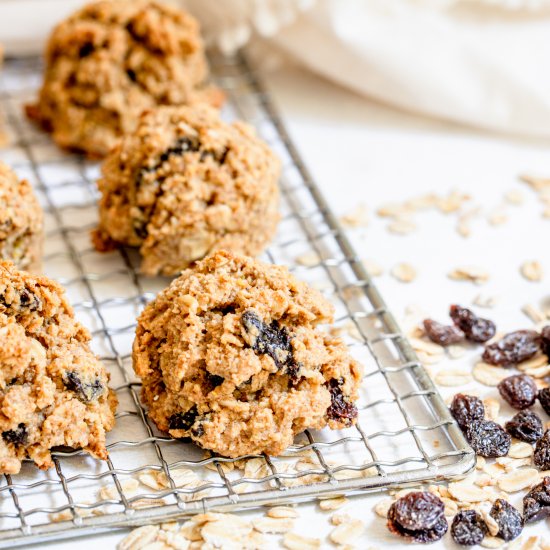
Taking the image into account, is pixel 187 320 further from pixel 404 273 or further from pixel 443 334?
pixel 404 273

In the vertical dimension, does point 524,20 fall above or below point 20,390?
above

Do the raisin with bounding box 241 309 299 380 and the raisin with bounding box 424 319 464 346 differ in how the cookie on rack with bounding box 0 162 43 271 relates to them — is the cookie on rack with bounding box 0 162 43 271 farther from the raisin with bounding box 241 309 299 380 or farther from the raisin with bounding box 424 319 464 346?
the raisin with bounding box 424 319 464 346

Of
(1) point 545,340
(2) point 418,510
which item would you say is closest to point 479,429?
Answer: (2) point 418,510

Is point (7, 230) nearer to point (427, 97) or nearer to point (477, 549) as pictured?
point (477, 549)

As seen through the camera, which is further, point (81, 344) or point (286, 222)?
point (286, 222)

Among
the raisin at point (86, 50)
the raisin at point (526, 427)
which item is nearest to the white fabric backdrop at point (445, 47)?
the raisin at point (86, 50)

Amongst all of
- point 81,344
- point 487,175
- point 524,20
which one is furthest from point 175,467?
point 524,20
